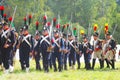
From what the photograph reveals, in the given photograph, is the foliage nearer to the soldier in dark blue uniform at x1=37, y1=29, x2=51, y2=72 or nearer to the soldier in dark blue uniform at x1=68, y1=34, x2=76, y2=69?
the soldier in dark blue uniform at x1=68, y1=34, x2=76, y2=69

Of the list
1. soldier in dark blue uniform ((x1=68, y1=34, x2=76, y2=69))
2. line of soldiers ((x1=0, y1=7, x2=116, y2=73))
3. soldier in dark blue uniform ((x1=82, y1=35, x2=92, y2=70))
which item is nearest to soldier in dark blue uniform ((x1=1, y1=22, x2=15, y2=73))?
line of soldiers ((x1=0, y1=7, x2=116, y2=73))

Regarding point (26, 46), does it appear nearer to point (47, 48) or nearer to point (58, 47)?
point (47, 48)

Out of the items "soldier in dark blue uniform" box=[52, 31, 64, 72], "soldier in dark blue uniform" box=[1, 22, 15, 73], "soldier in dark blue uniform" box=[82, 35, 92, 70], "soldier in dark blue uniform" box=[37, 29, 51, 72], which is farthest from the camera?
"soldier in dark blue uniform" box=[82, 35, 92, 70]

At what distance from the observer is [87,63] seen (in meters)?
21.1

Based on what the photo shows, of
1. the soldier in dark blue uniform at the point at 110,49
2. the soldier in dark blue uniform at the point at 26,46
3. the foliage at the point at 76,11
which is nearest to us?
the soldier in dark blue uniform at the point at 26,46

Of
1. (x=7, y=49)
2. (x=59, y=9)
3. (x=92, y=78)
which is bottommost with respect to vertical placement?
(x=92, y=78)

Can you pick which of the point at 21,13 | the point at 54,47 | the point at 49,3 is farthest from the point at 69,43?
the point at 49,3

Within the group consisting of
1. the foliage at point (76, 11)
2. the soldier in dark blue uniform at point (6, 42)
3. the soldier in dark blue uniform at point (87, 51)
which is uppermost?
the foliage at point (76, 11)

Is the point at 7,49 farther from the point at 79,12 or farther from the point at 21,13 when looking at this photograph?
the point at 79,12

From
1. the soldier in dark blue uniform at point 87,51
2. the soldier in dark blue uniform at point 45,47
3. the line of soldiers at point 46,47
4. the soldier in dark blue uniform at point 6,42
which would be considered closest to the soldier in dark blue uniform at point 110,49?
the line of soldiers at point 46,47

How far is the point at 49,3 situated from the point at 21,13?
A: 15511 millimetres

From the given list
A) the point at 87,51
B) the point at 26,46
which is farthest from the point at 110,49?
the point at 26,46

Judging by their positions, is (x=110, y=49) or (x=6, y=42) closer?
(x=6, y=42)

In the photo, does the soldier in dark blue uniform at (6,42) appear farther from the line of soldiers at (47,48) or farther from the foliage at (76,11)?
the foliage at (76,11)
